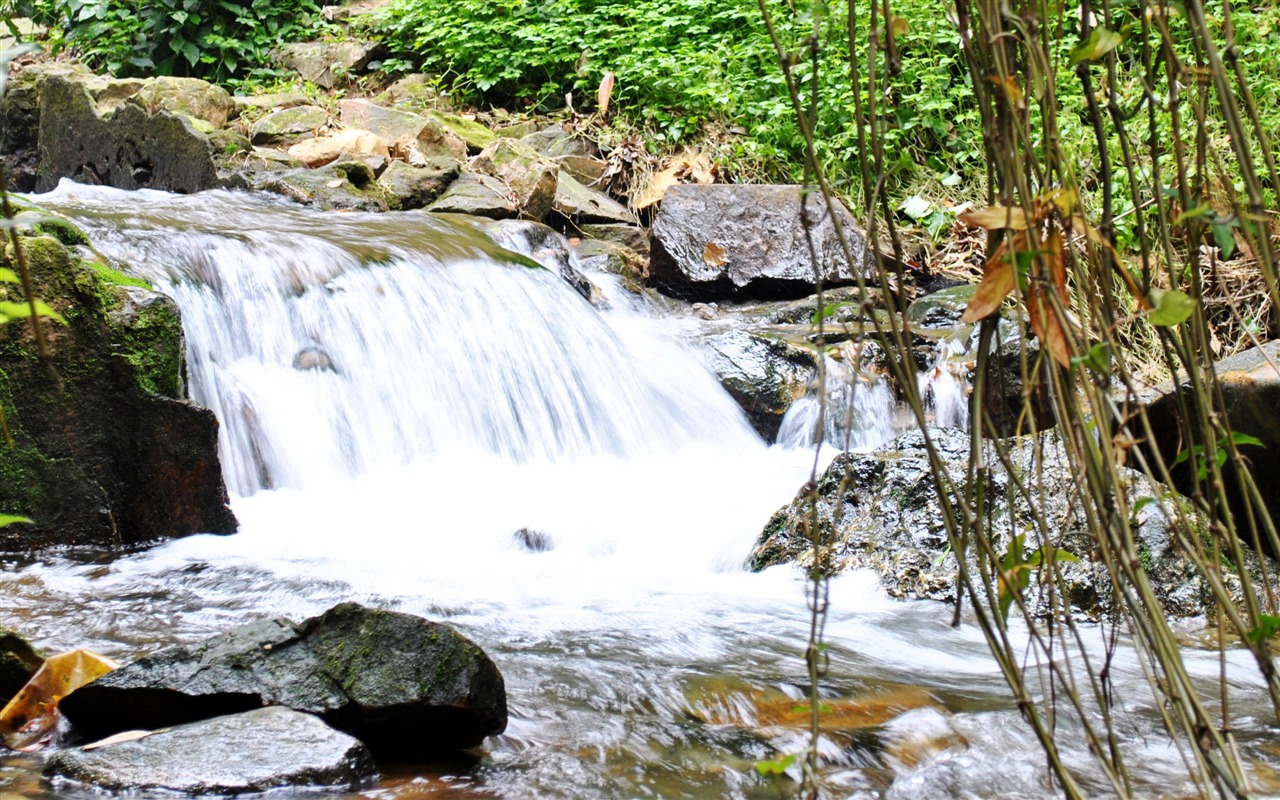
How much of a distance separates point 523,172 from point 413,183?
100 cm

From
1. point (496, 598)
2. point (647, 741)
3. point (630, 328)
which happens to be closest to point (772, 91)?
point (630, 328)

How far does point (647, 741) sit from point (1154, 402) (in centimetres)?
337

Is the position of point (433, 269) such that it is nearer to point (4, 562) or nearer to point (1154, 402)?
point (4, 562)

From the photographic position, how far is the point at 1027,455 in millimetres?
5180

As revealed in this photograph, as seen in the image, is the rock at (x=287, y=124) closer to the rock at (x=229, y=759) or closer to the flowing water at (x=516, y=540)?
the flowing water at (x=516, y=540)

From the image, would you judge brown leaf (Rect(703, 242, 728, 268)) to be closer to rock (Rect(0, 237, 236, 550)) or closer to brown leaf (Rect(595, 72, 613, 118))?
brown leaf (Rect(595, 72, 613, 118))

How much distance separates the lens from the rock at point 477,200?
28.7 feet

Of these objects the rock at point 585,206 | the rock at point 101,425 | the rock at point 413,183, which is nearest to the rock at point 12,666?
the rock at point 101,425

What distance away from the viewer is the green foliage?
39.9 ft

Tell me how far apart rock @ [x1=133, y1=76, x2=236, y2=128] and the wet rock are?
276 inches

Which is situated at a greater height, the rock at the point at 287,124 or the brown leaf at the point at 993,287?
the rock at the point at 287,124

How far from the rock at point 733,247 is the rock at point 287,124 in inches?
145

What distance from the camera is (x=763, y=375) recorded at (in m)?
7.00

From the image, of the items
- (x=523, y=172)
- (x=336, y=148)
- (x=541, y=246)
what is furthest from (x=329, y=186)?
(x=541, y=246)
